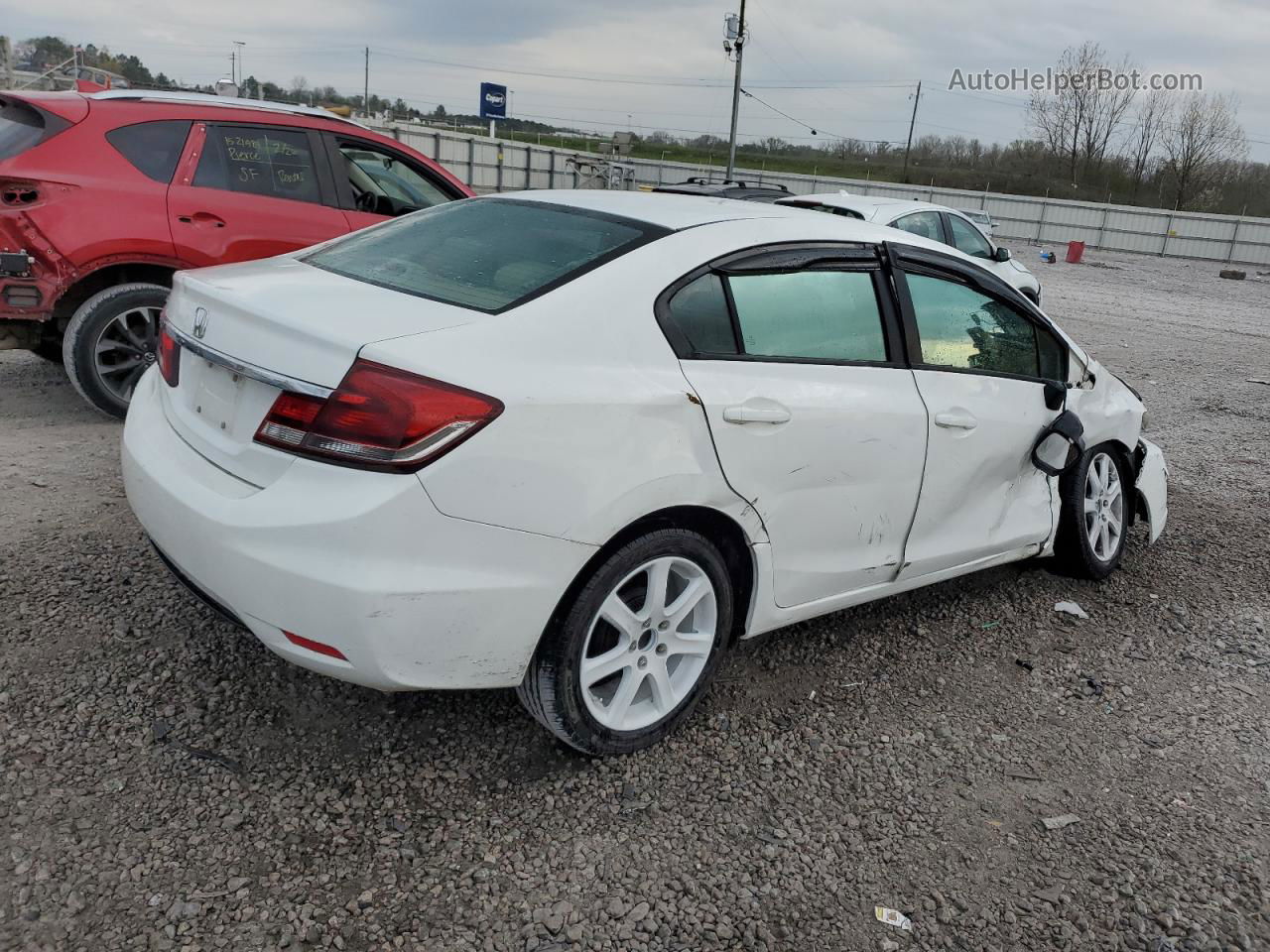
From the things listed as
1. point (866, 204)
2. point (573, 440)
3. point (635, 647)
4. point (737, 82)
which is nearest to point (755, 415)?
point (573, 440)

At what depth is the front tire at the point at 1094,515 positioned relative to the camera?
4.40 metres

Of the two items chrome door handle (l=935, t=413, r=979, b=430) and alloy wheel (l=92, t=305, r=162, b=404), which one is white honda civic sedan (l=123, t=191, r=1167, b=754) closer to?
chrome door handle (l=935, t=413, r=979, b=430)

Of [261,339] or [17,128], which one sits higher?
[17,128]

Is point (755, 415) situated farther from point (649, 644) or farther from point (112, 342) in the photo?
point (112, 342)

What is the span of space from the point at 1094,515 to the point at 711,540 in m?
2.45

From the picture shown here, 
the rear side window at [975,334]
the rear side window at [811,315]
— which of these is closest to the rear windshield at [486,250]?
the rear side window at [811,315]

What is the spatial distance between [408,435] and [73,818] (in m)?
1.30

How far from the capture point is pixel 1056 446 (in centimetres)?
404

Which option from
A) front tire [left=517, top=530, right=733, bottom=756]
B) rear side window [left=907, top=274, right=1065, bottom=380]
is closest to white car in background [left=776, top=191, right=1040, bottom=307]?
rear side window [left=907, top=274, right=1065, bottom=380]

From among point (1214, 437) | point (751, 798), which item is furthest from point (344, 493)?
point (1214, 437)

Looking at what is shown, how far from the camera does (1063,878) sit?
2.62 m

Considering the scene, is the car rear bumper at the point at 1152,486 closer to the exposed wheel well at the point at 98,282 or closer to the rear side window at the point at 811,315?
the rear side window at the point at 811,315

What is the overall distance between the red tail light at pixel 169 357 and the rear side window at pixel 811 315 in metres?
1.68

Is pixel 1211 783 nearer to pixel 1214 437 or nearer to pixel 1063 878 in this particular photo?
pixel 1063 878
